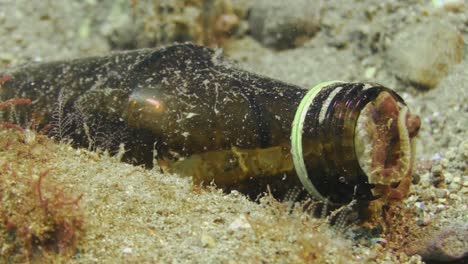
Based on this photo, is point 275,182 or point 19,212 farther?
Answer: point 275,182

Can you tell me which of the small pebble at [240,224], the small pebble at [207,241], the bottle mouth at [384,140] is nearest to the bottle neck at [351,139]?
the bottle mouth at [384,140]

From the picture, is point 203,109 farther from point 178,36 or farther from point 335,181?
point 178,36

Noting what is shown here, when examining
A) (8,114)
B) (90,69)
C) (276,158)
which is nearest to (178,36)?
(90,69)

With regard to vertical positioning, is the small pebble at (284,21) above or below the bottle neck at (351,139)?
above

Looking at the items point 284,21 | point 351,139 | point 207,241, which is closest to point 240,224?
point 207,241

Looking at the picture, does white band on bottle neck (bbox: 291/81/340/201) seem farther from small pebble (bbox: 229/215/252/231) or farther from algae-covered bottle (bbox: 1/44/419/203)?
small pebble (bbox: 229/215/252/231)

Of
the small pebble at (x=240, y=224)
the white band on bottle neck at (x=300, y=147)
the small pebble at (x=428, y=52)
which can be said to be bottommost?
the small pebble at (x=240, y=224)

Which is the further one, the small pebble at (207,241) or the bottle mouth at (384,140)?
the bottle mouth at (384,140)

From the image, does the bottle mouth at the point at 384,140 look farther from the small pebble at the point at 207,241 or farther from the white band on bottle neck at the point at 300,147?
the small pebble at the point at 207,241
